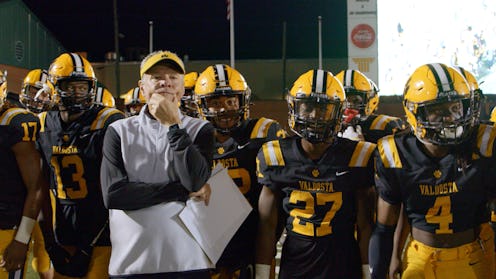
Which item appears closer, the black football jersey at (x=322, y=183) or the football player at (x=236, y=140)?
the black football jersey at (x=322, y=183)

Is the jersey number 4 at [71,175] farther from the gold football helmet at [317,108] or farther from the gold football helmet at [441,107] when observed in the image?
the gold football helmet at [441,107]

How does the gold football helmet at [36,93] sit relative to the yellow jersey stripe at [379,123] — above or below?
above

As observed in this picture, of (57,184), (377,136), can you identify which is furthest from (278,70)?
(57,184)

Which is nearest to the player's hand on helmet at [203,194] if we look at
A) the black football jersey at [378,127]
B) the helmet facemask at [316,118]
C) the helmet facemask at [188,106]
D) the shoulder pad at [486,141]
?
the helmet facemask at [316,118]

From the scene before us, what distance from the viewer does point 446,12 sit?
1559cm

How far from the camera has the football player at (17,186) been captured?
3.41 meters

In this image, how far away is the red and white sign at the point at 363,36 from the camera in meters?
15.7

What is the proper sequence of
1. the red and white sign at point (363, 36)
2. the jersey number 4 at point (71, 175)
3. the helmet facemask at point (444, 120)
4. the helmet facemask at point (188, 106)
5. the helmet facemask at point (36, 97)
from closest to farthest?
the helmet facemask at point (444, 120), the jersey number 4 at point (71, 175), the helmet facemask at point (188, 106), the helmet facemask at point (36, 97), the red and white sign at point (363, 36)

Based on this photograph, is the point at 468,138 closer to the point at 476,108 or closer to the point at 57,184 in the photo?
the point at 476,108

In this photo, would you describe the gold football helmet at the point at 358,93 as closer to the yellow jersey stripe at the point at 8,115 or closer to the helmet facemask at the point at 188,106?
the helmet facemask at the point at 188,106

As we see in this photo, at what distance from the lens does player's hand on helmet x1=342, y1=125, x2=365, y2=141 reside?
485cm

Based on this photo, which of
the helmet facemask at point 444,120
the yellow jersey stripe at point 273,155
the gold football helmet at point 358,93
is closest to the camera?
the helmet facemask at point 444,120

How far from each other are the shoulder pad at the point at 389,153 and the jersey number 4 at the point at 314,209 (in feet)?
1.10

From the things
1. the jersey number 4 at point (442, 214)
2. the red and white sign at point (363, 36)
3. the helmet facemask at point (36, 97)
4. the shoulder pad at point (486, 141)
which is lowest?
the jersey number 4 at point (442, 214)
